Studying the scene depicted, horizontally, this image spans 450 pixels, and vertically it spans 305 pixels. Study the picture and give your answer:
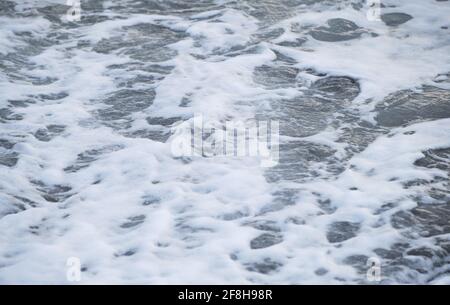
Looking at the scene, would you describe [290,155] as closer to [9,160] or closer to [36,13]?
[9,160]

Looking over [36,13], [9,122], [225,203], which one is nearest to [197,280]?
[225,203]

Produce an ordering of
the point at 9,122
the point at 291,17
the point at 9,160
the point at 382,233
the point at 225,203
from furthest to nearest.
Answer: the point at 291,17 → the point at 9,122 → the point at 9,160 → the point at 225,203 → the point at 382,233

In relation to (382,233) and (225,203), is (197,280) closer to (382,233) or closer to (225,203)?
(225,203)

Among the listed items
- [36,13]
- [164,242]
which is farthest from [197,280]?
[36,13]

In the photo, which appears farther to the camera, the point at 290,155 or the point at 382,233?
the point at 290,155

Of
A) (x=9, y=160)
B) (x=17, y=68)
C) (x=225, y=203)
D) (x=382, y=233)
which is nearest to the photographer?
(x=382, y=233)

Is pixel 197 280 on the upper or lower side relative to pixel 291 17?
lower
